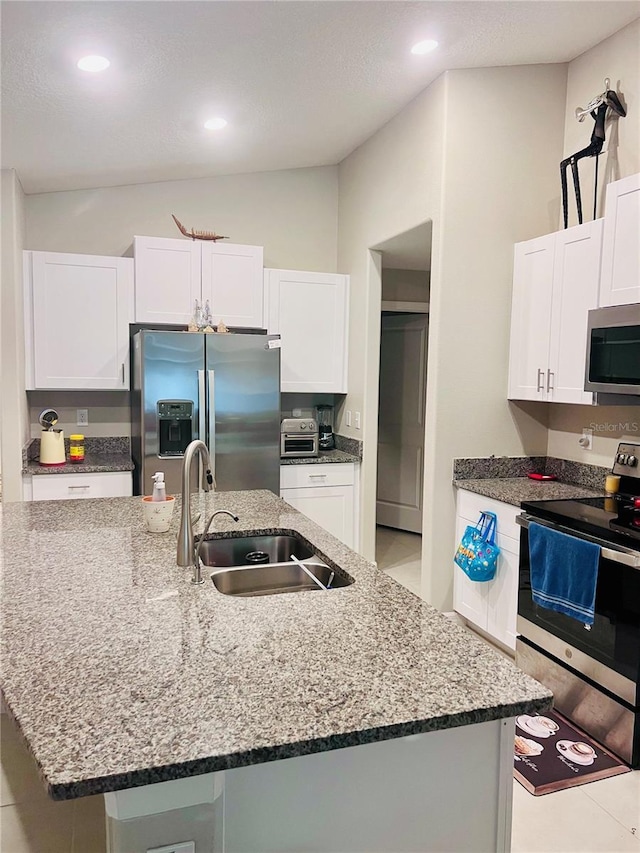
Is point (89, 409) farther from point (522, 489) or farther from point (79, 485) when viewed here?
point (522, 489)

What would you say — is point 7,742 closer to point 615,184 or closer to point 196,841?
point 196,841

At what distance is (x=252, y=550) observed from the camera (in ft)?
7.45

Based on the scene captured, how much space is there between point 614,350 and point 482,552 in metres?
1.18

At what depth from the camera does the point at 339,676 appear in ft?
3.89

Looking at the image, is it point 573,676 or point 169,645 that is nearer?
point 169,645

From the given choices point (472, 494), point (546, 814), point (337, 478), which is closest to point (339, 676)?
point (546, 814)

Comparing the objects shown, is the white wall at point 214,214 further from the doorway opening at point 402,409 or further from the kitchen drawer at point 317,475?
the kitchen drawer at point 317,475

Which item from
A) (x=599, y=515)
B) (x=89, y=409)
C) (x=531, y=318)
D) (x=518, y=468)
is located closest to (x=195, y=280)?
(x=89, y=409)

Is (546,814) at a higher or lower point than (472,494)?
lower

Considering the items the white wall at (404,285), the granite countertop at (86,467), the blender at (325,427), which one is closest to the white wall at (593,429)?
the blender at (325,427)

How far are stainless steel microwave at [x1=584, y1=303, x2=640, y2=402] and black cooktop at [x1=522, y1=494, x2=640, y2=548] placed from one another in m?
0.52

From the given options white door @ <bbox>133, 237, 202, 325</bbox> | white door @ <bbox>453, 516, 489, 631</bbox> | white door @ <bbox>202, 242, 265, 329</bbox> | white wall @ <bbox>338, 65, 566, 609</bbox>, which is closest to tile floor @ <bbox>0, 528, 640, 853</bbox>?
white door @ <bbox>453, 516, 489, 631</bbox>

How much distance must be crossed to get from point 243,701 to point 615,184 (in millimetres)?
2684

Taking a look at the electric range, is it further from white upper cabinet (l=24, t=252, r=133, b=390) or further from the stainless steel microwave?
white upper cabinet (l=24, t=252, r=133, b=390)
